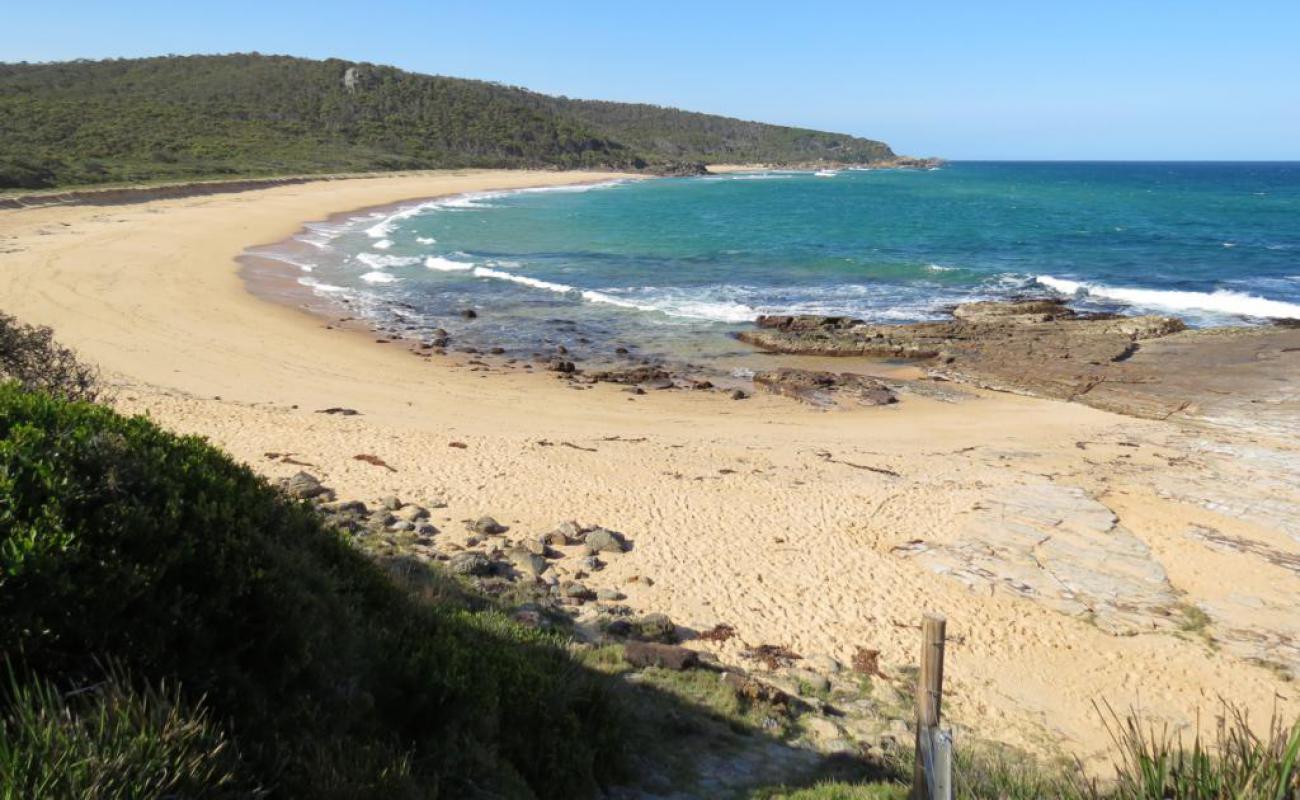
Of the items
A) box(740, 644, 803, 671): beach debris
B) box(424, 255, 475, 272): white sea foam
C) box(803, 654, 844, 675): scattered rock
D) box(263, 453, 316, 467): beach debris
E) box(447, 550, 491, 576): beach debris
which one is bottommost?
box(803, 654, 844, 675): scattered rock

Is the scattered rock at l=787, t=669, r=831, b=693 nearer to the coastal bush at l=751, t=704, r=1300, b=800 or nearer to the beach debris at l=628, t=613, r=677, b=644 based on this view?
the beach debris at l=628, t=613, r=677, b=644

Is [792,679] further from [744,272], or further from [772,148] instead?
[772,148]

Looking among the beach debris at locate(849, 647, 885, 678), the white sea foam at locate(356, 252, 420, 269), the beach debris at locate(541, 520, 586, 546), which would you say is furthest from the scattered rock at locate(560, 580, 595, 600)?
the white sea foam at locate(356, 252, 420, 269)

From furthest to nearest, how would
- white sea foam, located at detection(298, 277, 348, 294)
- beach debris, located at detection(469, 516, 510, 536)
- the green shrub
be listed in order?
1. white sea foam, located at detection(298, 277, 348, 294)
2. beach debris, located at detection(469, 516, 510, 536)
3. the green shrub

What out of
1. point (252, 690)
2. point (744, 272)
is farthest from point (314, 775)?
point (744, 272)

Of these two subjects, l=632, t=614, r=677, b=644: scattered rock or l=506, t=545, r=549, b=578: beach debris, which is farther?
l=506, t=545, r=549, b=578: beach debris

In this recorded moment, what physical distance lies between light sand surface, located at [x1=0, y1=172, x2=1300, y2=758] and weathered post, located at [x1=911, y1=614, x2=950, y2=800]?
2.96 m

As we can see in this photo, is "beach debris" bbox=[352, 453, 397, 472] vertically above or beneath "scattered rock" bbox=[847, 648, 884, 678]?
above

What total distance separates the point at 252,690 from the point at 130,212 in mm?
44071

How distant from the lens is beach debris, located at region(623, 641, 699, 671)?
7.00 meters

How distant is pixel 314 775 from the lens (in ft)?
11.6

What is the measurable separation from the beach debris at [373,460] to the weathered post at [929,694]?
347 inches

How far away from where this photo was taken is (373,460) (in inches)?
469

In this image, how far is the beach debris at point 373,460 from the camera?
38.5ft
